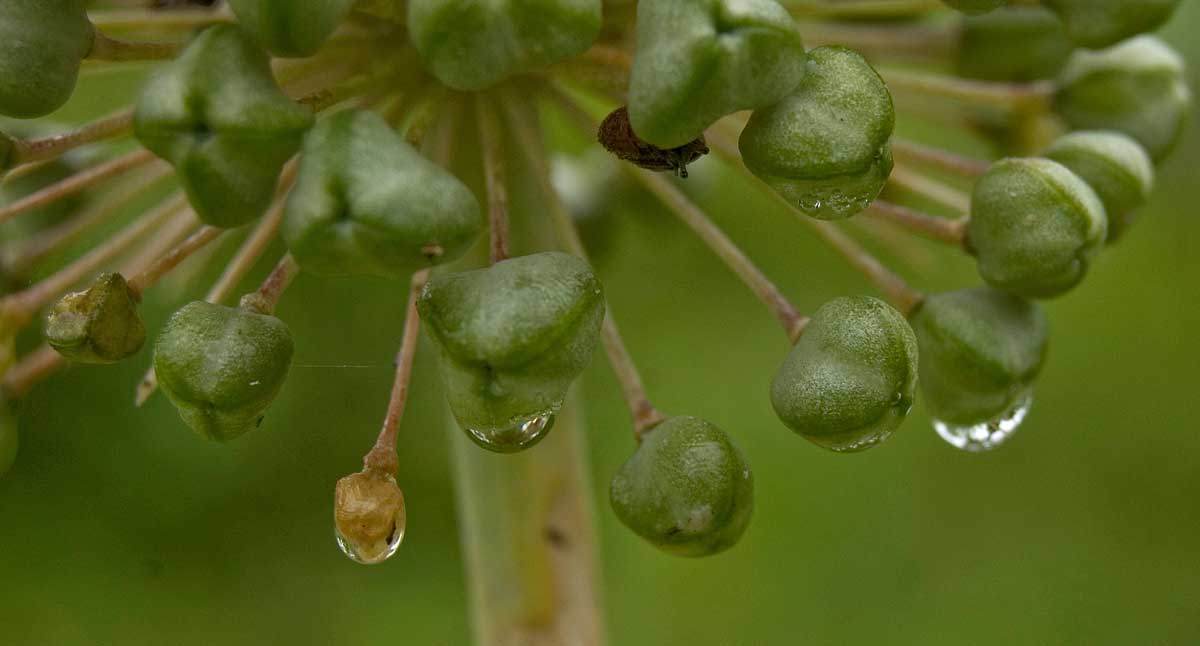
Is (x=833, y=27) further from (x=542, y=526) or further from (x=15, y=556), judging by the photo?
(x=15, y=556)

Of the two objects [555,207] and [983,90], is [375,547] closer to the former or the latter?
[555,207]

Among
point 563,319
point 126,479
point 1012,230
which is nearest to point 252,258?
point 563,319

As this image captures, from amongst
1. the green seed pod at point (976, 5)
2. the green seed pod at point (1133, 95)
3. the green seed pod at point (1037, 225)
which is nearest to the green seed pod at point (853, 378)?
the green seed pod at point (1037, 225)

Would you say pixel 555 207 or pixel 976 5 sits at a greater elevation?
pixel 976 5

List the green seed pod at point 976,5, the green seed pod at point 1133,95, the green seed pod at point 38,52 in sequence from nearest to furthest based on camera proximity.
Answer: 1. the green seed pod at point 38,52
2. the green seed pod at point 976,5
3. the green seed pod at point 1133,95

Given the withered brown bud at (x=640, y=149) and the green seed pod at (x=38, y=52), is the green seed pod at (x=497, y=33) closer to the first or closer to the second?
the withered brown bud at (x=640, y=149)

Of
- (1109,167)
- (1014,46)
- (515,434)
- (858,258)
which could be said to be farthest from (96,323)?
(1014,46)
